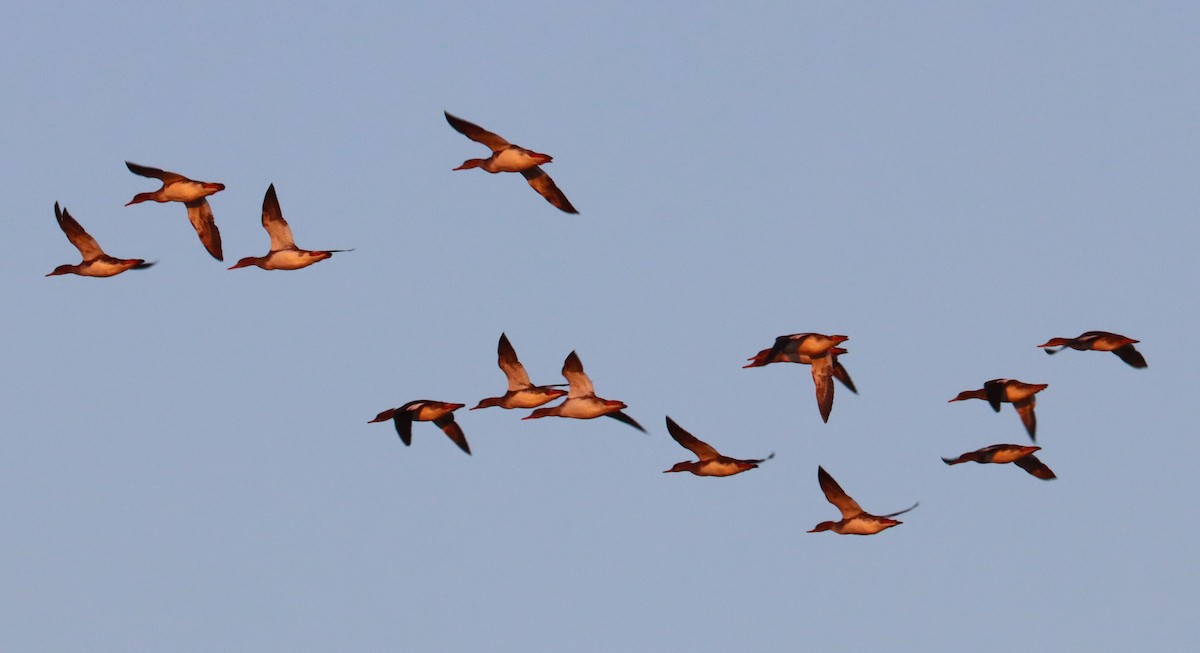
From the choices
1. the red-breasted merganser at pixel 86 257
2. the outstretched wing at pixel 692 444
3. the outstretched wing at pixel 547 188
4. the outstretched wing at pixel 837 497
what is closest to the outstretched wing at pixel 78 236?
the red-breasted merganser at pixel 86 257

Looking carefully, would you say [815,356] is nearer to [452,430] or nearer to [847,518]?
[847,518]

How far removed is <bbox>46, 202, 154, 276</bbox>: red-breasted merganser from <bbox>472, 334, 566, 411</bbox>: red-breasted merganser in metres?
7.92

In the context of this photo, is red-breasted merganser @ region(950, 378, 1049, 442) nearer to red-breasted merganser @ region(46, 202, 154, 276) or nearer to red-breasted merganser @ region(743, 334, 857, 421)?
red-breasted merganser @ region(743, 334, 857, 421)

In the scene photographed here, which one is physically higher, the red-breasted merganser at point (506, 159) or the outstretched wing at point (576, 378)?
the red-breasted merganser at point (506, 159)

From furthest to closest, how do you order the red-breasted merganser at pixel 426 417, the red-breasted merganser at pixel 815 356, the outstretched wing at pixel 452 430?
the outstretched wing at pixel 452 430 < the red-breasted merganser at pixel 815 356 < the red-breasted merganser at pixel 426 417

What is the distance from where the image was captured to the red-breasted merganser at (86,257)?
45625mm

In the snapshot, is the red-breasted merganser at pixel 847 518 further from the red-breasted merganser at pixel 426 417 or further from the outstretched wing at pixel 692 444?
the red-breasted merganser at pixel 426 417

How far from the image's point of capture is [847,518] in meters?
43.4

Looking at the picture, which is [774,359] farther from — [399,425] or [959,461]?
[399,425]

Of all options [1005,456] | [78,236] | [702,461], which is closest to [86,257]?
[78,236]

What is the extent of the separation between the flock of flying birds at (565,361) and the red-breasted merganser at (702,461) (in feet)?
0.07

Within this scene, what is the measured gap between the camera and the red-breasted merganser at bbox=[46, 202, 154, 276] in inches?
1796

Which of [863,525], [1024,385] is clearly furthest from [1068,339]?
[863,525]

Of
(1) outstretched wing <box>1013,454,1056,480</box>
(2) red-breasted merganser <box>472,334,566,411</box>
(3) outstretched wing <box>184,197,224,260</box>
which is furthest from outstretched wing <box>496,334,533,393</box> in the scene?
(1) outstretched wing <box>1013,454,1056,480</box>
